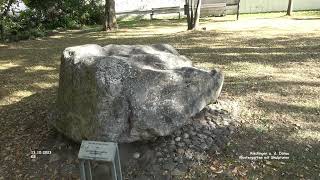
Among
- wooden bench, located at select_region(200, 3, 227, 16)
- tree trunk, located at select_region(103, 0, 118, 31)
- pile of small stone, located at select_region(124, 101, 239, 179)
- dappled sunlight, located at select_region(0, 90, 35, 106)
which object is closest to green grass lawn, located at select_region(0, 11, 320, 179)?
dappled sunlight, located at select_region(0, 90, 35, 106)

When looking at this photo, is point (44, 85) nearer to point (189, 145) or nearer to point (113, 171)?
point (189, 145)

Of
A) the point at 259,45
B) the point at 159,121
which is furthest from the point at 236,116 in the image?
the point at 259,45

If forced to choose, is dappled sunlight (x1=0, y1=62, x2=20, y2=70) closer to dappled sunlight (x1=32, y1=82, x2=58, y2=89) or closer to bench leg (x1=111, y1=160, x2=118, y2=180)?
dappled sunlight (x1=32, y1=82, x2=58, y2=89)

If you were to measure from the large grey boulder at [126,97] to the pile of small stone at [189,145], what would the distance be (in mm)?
235

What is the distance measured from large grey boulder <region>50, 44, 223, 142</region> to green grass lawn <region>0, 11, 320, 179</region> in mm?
676

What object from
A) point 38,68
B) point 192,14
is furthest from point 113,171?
point 192,14

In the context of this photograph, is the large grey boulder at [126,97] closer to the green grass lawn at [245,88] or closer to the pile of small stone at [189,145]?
the pile of small stone at [189,145]

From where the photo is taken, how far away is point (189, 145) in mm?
4621

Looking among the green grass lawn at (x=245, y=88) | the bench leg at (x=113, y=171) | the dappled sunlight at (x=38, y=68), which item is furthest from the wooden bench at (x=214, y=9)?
the bench leg at (x=113, y=171)

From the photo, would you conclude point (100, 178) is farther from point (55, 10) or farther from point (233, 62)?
point (55, 10)

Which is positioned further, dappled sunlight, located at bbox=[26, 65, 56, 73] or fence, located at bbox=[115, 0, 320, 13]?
fence, located at bbox=[115, 0, 320, 13]

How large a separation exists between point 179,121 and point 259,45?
594 centimetres

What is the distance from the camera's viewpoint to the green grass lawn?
15.0 feet

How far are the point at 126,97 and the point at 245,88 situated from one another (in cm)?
271
